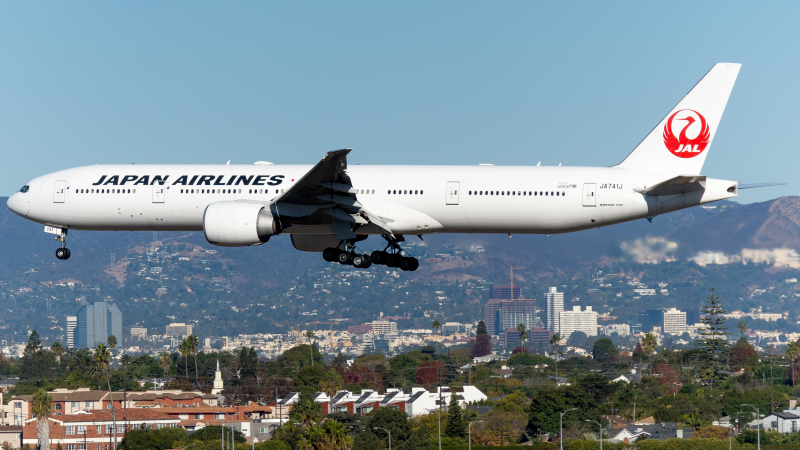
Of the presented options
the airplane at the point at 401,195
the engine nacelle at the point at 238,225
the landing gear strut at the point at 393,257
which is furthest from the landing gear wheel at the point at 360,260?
the engine nacelle at the point at 238,225

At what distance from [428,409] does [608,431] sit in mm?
25714

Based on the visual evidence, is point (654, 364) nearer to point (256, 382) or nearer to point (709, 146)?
point (256, 382)

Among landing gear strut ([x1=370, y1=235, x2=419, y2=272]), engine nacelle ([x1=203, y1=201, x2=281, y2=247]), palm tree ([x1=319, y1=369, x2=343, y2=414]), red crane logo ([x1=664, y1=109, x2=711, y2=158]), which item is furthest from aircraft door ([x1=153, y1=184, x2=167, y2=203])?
palm tree ([x1=319, y1=369, x2=343, y2=414])

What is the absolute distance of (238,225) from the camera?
40469 mm

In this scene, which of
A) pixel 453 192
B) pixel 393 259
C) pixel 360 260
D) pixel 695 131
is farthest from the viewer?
pixel 393 259

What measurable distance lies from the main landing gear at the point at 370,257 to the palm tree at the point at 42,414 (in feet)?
237

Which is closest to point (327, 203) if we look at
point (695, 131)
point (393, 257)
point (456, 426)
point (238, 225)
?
point (238, 225)

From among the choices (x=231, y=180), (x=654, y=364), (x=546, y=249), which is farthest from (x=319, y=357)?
(x=231, y=180)

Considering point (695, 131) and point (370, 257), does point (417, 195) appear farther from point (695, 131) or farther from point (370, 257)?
point (695, 131)

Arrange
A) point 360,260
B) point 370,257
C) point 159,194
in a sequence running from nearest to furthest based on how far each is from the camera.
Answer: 1. point 360,260
2. point 370,257
3. point 159,194

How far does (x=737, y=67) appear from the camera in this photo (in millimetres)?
42312

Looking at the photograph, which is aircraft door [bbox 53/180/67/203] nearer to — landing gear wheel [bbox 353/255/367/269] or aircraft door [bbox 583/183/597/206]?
landing gear wheel [bbox 353/255/367/269]

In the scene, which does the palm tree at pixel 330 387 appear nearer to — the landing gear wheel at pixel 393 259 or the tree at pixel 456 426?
the tree at pixel 456 426

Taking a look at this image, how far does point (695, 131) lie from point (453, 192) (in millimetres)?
11058
